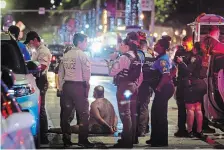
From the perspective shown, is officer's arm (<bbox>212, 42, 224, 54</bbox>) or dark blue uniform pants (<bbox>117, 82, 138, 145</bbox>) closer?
dark blue uniform pants (<bbox>117, 82, 138, 145</bbox>)

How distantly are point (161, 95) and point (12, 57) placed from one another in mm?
2449

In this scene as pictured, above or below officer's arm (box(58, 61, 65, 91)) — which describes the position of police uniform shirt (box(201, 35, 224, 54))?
above

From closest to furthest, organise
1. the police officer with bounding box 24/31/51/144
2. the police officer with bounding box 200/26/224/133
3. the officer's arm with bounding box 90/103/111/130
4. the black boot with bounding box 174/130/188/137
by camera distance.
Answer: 1. the police officer with bounding box 24/31/51/144
2. the police officer with bounding box 200/26/224/133
3. the officer's arm with bounding box 90/103/111/130
4. the black boot with bounding box 174/130/188/137

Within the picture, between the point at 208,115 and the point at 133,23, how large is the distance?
14929 millimetres

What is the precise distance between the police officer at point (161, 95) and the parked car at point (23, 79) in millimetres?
1983

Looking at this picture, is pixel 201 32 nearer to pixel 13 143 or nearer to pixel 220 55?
pixel 220 55

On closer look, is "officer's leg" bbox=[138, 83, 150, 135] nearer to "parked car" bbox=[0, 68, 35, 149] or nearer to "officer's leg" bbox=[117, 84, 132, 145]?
"officer's leg" bbox=[117, 84, 132, 145]

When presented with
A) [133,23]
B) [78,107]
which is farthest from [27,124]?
[133,23]

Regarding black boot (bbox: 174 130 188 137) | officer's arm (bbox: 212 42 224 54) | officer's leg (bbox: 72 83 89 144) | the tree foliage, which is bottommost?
black boot (bbox: 174 130 188 137)

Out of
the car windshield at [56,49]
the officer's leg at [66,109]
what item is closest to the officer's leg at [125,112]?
the officer's leg at [66,109]

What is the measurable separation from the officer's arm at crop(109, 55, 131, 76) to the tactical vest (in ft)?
0.16

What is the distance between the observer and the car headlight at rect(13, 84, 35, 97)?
23.1 feet

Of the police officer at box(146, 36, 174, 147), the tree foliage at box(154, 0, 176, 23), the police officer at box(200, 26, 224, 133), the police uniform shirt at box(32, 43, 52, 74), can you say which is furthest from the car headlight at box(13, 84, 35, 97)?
the tree foliage at box(154, 0, 176, 23)

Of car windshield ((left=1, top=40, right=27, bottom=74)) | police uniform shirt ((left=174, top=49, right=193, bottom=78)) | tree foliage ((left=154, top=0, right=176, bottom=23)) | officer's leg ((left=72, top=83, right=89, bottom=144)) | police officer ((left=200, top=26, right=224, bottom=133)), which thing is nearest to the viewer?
car windshield ((left=1, top=40, right=27, bottom=74))
